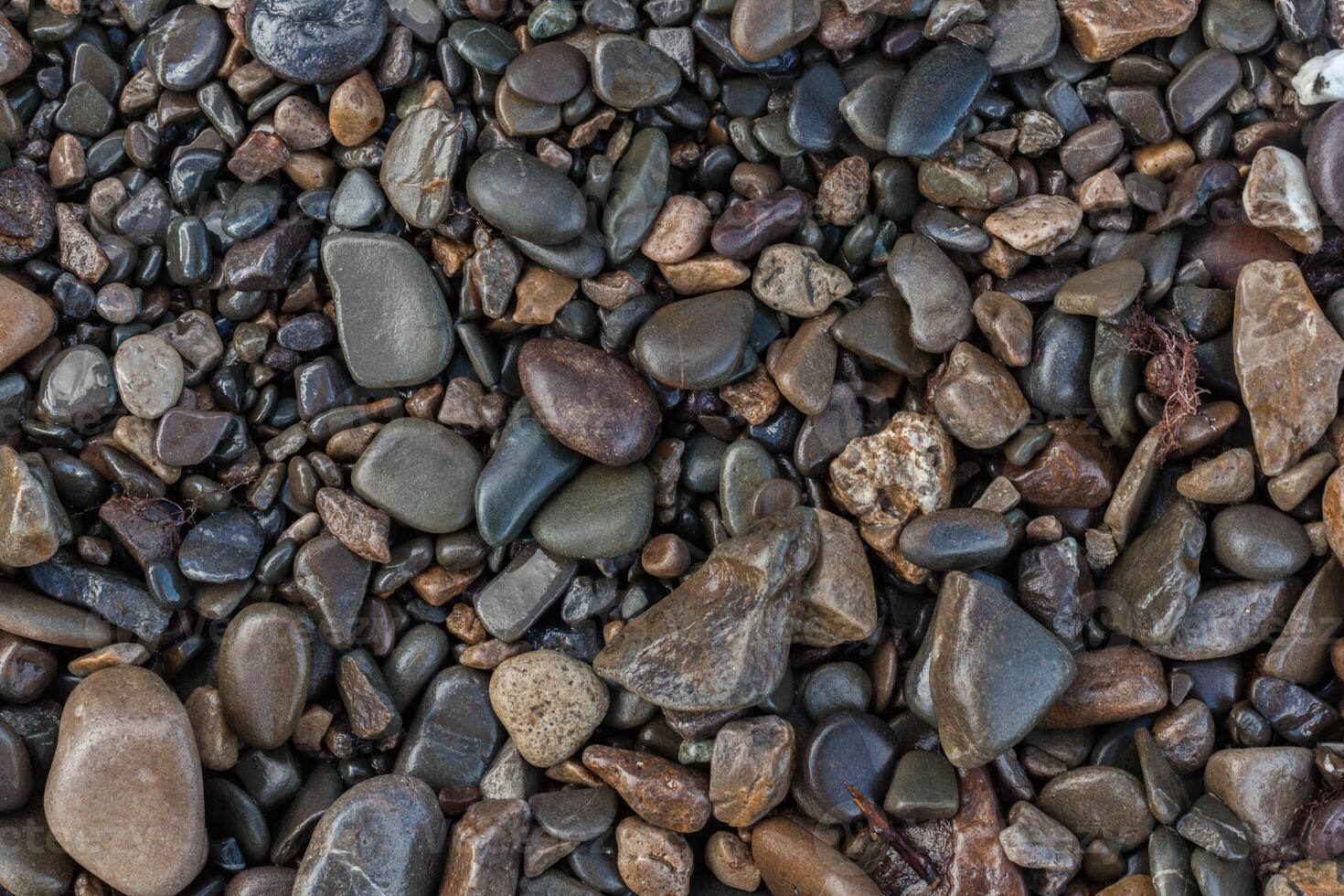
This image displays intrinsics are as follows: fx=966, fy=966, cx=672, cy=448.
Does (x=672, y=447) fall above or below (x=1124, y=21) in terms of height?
below

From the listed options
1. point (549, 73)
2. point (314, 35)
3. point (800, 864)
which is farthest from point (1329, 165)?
point (314, 35)

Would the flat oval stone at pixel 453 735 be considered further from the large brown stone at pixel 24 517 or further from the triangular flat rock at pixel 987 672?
the triangular flat rock at pixel 987 672

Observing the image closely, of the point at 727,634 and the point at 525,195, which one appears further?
the point at 525,195

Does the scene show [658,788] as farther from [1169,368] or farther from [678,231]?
[1169,368]

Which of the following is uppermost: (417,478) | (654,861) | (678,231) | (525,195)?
(525,195)

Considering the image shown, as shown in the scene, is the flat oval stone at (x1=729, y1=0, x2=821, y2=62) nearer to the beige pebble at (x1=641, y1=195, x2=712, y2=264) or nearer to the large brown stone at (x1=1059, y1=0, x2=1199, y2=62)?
the beige pebble at (x1=641, y1=195, x2=712, y2=264)

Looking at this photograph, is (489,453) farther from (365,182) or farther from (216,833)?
(216,833)

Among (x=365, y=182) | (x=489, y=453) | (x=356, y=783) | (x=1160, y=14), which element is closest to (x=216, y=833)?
(x=356, y=783)
